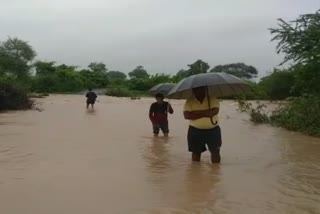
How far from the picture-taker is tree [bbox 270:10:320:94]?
16594mm

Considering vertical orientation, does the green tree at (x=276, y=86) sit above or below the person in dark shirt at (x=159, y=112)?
above

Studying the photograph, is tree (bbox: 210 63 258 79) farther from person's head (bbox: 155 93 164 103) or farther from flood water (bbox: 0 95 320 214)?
person's head (bbox: 155 93 164 103)

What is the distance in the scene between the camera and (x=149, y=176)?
8.29 m

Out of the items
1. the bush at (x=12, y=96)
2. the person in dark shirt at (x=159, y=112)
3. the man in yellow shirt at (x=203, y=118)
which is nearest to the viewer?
the man in yellow shirt at (x=203, y=118)

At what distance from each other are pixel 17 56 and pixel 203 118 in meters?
57.8

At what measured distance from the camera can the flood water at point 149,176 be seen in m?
6.32

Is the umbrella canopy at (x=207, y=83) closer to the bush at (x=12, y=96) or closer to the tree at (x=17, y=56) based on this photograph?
the bush at (x=12, y=96)

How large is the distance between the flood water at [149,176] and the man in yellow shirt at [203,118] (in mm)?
486

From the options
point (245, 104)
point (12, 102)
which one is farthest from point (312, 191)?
point (12, 102)

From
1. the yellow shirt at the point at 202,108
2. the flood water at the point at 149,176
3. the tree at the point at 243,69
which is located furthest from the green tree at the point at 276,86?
the tree at the point at 243,69

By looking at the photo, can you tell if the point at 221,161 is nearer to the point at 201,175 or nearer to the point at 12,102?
the point at 201,175

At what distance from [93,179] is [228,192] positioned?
2.04m

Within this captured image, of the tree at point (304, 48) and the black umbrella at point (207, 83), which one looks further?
the tree at point (304, 48)

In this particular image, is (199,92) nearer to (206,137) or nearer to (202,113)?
(202,113)
